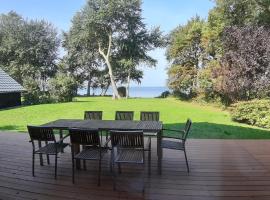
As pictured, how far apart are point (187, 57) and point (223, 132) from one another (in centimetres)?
1300

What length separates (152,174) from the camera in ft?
13.6

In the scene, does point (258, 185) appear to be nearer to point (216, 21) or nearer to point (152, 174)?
point (152, 174)

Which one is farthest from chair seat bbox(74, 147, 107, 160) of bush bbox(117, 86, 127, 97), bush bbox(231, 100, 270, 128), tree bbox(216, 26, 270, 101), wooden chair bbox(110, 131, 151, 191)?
bush bbox(117, 86, 127, 97)

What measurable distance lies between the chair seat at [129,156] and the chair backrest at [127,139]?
0.16 m

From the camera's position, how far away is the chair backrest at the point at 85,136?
3.76m

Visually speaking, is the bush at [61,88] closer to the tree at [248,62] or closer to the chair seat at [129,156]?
the tree at [248,62]

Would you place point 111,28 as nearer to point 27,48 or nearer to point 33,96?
point 27,48

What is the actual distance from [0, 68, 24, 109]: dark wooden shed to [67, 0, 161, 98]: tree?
7902 millimetres

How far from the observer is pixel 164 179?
12.9 ft

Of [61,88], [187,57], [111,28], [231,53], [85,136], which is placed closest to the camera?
[85,136]

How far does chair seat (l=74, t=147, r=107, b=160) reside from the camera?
12.4 feet

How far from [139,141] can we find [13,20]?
25826mm

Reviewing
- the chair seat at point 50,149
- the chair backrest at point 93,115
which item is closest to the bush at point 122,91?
the chair backrest at point 93,115

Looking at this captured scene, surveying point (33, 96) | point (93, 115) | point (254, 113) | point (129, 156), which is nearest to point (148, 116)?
point (93, 115)
